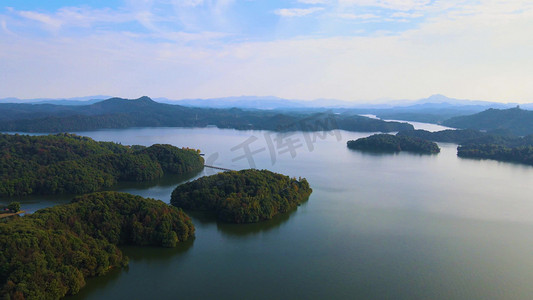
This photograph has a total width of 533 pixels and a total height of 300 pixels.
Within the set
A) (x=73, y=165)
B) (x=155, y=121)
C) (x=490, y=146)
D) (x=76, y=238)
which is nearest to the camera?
(x=76, y=238)

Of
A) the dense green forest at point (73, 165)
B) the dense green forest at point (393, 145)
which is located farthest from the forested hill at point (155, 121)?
the dense green forest at point (73, 165)

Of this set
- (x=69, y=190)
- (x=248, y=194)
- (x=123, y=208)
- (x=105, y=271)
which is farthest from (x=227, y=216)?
(x=69, y=190)

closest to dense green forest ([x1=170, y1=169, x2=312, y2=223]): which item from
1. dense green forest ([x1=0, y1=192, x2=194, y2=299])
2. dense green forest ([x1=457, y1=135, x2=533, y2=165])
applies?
dense green forest ([x1=0, y1=192, x2=194, y2=299])

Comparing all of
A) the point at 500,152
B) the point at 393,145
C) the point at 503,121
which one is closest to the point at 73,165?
the point at 393,145

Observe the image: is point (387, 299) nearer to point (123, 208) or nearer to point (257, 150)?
point (123, 208)

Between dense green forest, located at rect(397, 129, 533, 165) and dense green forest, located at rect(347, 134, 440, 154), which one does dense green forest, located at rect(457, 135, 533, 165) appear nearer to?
dense green forest, located at rect(397, 129, 533, 165)

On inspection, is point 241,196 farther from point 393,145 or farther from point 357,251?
point 393,145

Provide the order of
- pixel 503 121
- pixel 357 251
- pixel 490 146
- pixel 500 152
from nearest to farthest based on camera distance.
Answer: pixel 357 251, pixel 500 152, pixel 490 146, pixel 503 121
